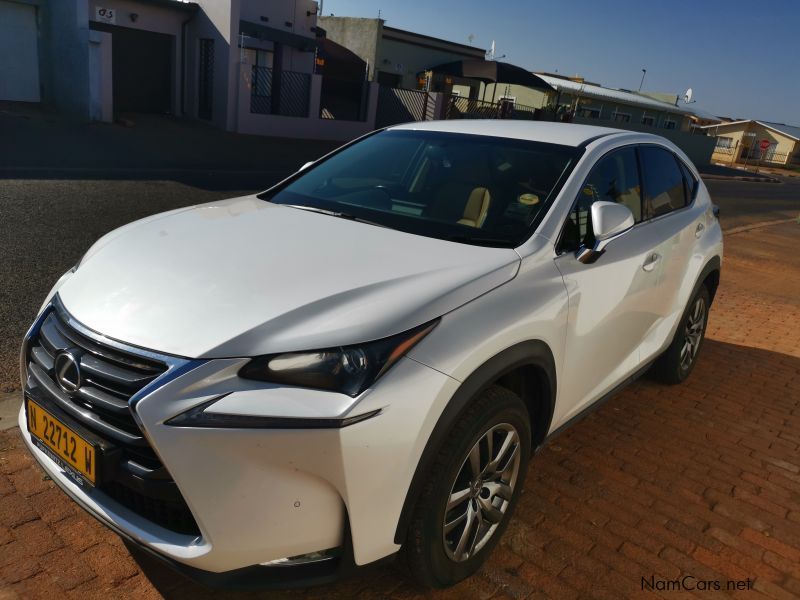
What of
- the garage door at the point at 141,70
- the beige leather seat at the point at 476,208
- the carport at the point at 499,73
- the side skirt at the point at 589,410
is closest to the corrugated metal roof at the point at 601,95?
the carport at the point at 499,73

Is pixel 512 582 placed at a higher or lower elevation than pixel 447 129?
lower

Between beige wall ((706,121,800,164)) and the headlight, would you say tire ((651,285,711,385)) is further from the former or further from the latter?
beige wall ((706,121,800,164))

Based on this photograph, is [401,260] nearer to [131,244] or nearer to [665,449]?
[131,244]

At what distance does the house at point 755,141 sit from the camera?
63062mm

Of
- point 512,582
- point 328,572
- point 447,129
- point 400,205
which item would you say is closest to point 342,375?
point 328,572

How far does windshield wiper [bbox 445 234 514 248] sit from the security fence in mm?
17836

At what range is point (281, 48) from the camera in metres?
20.7

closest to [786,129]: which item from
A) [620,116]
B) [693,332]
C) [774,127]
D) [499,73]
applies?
[774,127]

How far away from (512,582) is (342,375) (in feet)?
4.09

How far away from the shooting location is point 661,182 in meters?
4.06

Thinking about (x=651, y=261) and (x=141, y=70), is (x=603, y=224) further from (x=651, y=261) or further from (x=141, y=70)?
(x=141, y=70)

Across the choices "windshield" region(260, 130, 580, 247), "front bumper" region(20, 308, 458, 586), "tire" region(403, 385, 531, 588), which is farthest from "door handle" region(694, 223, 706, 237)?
"front bumper" region(20, 308, 458, 586)

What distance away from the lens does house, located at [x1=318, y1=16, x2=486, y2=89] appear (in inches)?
1212

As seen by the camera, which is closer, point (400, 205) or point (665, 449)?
point (400, 205)
